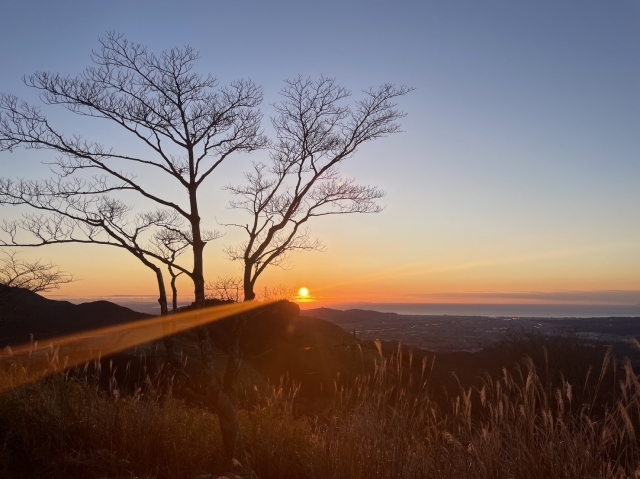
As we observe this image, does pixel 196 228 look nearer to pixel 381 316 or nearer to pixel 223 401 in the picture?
pixel 223 401

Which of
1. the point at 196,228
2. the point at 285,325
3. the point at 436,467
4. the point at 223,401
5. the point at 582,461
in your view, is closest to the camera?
the point at 582,461

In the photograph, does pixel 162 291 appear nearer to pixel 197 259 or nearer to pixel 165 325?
pixel 165 325

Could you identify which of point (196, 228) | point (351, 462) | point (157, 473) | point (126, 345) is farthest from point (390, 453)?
point (126, 345)

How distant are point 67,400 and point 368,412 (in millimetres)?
3954

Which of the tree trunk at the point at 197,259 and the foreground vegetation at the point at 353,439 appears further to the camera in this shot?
the tree trunk at the point at 197,259

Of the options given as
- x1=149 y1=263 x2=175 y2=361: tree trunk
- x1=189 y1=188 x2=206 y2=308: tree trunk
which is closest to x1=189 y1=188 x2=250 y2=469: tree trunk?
x1=189 y1=188 x2=206 y2=308: tree trunk

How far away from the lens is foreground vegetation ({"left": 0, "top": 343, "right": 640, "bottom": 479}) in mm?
3766

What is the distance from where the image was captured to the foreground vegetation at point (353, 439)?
3.77m

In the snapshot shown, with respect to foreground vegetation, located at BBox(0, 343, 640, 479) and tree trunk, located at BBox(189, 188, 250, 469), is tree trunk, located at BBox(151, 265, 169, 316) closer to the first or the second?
tree trunk, located at BBox(189, 188, 250, 469)

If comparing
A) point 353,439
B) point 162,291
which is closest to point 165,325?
point 162,291

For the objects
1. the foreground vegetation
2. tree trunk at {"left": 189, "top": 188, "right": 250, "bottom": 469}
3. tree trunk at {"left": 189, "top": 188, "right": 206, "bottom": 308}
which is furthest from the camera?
tree trunk at {"left": 189, "top": 188, "right": 206, "bottom": 308}

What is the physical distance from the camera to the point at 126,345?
19719 mm

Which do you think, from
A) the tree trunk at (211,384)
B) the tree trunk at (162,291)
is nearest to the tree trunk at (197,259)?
the tree trunk at (211,384)

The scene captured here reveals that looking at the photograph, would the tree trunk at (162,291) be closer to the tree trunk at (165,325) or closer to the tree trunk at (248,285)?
the tree trunk at (165,325)
